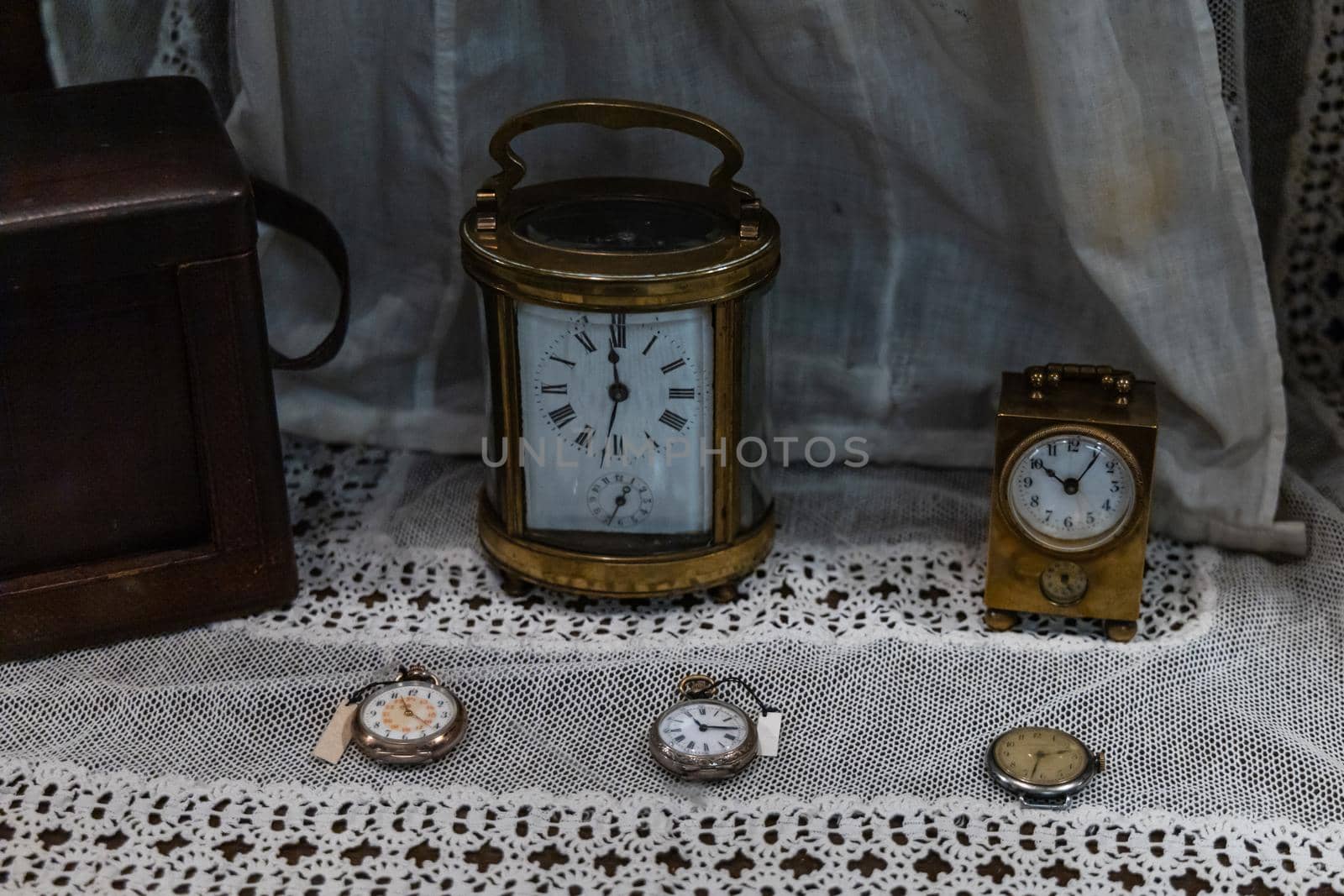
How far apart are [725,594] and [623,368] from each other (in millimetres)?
228

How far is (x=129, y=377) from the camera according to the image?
1132mm

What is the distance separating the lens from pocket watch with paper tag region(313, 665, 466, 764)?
1.11 metres

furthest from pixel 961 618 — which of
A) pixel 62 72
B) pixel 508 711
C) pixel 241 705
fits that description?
pixel 62 72

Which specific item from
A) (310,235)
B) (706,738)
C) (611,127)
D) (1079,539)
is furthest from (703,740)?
(310,235)

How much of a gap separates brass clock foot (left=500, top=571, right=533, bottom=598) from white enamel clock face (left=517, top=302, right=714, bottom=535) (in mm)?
62

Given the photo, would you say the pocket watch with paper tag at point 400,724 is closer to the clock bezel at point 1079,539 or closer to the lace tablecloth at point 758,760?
the lace tablecloth at point 758,760

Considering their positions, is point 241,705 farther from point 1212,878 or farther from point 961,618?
point 1212,878

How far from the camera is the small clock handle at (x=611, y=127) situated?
1.18 meters

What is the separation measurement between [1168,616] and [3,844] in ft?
2.96

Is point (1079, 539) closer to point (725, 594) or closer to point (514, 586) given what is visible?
point (725, 594)

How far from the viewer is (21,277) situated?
1.06 m

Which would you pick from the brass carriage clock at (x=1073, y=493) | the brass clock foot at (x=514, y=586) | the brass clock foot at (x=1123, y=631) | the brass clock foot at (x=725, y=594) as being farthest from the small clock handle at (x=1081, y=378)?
the brass clock foot at (x=514, y=586)

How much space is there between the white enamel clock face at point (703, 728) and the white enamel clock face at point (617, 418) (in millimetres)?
170

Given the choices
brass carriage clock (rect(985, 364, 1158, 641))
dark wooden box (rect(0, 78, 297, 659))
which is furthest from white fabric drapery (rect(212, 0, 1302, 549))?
Answer: dark wooden box (rect(0, 78, 297, 659))
